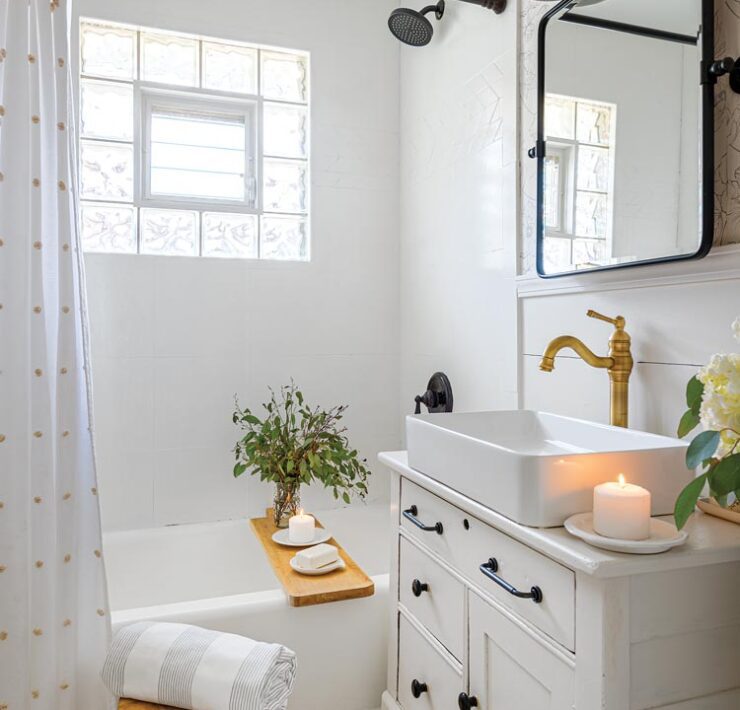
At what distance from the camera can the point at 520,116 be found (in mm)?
1760

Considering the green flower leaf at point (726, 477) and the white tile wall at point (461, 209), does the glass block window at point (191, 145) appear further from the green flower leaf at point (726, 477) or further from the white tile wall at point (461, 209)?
the green flower leaf at point (726, 477)

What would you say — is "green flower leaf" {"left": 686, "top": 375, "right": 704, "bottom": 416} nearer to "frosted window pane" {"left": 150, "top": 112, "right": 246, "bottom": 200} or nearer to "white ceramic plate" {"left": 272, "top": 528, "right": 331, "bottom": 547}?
"white ceramic plate" {"left": 272, "top": 528, "right": 331, "bottom": 547}

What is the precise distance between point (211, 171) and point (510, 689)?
2.18 m

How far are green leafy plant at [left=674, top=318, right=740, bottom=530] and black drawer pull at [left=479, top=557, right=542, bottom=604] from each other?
10.1 inches

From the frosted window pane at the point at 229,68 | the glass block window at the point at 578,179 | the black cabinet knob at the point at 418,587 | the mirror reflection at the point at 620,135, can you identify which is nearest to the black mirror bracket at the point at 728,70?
the mirror reflection at the point at 620,135

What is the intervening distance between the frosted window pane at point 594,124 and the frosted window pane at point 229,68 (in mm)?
1557

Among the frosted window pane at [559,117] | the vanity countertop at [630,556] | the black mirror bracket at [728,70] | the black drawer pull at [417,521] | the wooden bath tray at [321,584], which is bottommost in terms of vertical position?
the wooden bath tray at [321,584]

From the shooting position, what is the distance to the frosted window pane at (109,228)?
230cm

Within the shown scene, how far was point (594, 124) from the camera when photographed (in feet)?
4.66

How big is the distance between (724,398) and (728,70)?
682 millimetres

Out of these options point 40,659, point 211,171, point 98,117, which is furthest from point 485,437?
point 98,117

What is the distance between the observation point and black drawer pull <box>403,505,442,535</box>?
129cm

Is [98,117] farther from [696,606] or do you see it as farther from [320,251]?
[696,606]

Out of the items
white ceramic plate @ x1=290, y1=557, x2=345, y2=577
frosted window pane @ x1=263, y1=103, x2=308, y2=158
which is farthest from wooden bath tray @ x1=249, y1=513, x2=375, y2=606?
frosted window pane @ x1=263, y1=103, x2=308, y2=158
